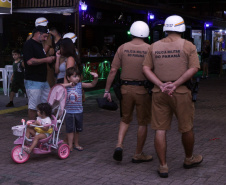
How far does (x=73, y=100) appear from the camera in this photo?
249 inches

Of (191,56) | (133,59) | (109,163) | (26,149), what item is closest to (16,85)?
(26,149)

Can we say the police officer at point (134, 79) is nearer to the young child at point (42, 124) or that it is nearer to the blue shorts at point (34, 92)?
the young child at point (42, 124)

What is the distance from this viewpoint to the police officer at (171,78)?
16.6ft

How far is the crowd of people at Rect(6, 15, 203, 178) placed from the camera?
5.12m

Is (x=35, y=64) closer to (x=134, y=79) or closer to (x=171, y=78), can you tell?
(x=134, y=79)

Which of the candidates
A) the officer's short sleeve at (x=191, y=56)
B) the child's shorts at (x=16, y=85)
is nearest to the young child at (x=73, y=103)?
the officer's short sleeve at (x=191, y=56)

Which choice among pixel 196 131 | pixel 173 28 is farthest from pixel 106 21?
pixel 173 28

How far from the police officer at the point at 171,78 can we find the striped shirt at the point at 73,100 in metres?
1.46

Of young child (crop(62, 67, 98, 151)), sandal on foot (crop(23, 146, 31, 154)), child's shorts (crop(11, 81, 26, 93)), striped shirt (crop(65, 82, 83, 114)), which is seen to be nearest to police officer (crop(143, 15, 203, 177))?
young child (crop(62, 67, 98, 151))

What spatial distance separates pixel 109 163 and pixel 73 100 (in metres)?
1.12

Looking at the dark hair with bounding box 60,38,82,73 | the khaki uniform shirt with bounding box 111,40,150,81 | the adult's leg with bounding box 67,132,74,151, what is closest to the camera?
the khaki uniform shirt with bounding box 111,40,150,81

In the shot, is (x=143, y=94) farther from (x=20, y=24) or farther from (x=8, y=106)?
(x=20, y=24)

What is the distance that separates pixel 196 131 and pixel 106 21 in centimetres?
867

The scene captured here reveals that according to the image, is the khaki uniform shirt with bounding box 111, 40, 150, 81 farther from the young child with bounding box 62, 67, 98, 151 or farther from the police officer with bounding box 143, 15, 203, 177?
the young child with bounding box 62, 67, 98, 151
